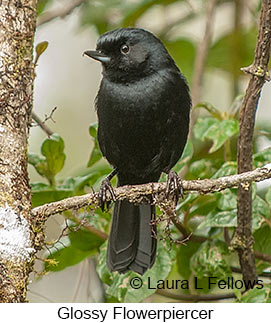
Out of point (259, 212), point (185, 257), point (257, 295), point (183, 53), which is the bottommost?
point (257, 295)

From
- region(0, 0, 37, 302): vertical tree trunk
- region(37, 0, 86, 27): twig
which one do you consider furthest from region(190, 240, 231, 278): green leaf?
region(37, 0, 86, 27): twig

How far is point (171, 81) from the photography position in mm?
3092

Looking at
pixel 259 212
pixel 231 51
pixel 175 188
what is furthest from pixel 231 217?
pixel 231 51

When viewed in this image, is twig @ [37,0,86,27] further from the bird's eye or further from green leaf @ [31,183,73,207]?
green leaf @ [31,183,73,207]

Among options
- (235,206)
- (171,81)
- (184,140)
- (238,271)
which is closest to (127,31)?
(171,81)

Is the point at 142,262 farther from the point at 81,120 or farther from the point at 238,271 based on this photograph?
the point at 81,120

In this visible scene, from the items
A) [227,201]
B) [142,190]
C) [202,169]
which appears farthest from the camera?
[202,169]

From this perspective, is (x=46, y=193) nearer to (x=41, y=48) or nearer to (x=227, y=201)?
(x=41, y=48)

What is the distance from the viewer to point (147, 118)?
3016mm

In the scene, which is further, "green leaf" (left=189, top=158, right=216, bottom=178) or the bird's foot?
"green leaf" (left=189, top=158, right=216, bottom=178)

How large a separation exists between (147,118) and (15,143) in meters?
0.93

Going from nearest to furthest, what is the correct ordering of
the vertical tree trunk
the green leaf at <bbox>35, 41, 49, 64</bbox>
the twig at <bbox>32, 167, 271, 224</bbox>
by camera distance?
the vertical tree trunk
the twig at <bbox>32, 167, 271, 224</bbox>
the green leaf at <bbox>35, 41, 49, 64</bbox>

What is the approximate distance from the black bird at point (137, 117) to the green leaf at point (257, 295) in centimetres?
52

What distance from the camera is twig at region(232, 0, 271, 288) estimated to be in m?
2.33
